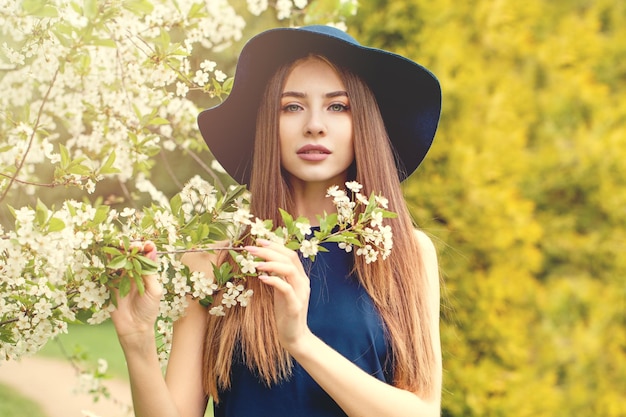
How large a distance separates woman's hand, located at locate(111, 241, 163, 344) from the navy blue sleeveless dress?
1.11 ft

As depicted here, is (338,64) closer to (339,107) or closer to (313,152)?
(339,107)

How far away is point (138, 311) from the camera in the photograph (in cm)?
163

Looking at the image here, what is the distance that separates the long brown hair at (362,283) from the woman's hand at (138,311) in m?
0.28

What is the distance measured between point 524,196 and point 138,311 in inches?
121

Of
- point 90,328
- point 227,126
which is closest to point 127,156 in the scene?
point 227,126

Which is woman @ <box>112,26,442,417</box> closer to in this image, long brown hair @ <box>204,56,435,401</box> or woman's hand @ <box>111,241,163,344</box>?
long brown hair @ <box>204,56,435,401</box>

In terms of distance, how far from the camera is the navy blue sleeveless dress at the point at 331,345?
1876 mm

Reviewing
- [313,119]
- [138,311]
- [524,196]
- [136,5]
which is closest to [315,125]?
[313,119]

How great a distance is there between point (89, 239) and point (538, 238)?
3132mm

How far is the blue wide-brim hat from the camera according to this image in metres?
1.97

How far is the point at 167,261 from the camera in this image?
1.62 meters

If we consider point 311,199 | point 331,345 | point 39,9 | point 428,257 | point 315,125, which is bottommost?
point 331,345

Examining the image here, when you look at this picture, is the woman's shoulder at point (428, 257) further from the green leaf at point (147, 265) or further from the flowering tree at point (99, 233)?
the green leaf at point (147, 265)

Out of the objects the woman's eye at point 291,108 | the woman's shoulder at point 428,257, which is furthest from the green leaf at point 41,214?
the woman's shoulder at point 428,257
